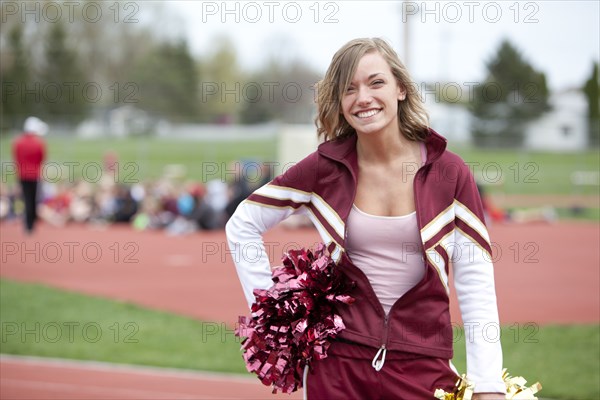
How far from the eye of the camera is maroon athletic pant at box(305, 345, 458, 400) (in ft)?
8.98

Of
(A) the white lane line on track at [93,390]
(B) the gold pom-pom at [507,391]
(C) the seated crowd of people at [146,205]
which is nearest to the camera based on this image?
(B) the gold pom-pom at [507,391]

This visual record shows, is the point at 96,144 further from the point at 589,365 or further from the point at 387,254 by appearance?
the point at 387,254

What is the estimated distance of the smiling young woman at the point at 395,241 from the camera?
2.74 metres

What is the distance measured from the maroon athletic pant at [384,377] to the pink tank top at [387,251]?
0.61ft

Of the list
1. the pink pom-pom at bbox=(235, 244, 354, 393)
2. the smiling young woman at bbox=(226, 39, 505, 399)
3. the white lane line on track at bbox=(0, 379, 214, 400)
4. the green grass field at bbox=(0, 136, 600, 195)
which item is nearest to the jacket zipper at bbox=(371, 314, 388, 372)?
the smiling young woman at bbox=(226, 39, 505, 399)

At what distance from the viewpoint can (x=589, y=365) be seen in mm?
7152

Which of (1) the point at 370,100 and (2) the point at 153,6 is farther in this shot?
(2) the point at 153,6

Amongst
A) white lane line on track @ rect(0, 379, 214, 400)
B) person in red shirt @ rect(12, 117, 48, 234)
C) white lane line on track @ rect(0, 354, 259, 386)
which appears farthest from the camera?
person in red shirt @ rect(12, 117, 48, 234)

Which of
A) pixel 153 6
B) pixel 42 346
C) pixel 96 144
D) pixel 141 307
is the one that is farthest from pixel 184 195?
pixel 153 6

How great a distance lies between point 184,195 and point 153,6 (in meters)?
49.9

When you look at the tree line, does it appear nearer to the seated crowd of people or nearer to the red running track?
the seated crowd of people

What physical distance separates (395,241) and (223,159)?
33.1m

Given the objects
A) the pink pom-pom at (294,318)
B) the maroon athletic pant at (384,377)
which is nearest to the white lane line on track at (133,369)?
the pink pom-pom at (294,318)

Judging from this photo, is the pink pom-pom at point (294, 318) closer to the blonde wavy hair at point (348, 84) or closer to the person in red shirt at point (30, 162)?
the blonde wavy hair at point (348, 84)
